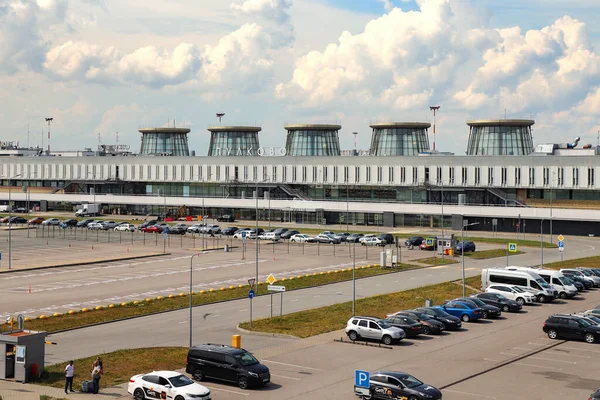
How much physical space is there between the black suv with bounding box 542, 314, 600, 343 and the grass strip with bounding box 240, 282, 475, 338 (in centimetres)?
1158

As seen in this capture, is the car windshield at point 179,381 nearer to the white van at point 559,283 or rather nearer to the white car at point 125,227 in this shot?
the white van at point 559,283

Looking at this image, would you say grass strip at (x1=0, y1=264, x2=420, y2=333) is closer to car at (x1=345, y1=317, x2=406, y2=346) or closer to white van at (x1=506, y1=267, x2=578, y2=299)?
car at (x1=345, y1=317, x2=406, y2=346)

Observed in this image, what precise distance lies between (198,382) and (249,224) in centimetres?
11160

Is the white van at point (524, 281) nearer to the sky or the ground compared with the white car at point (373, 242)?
nearer to the ground

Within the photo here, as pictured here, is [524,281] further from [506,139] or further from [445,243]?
[506,139]

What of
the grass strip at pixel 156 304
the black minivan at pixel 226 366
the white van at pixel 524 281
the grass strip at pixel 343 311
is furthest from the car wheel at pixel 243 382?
the white van at pixel 524 281

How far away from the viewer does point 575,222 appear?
127 meters

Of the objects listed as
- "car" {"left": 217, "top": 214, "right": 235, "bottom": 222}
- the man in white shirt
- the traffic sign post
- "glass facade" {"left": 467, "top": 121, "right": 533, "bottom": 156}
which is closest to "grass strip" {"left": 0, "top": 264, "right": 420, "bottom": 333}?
the man in white shirt

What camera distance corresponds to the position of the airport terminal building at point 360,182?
133 m

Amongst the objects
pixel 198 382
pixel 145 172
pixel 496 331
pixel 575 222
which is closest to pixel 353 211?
pixel 575 222

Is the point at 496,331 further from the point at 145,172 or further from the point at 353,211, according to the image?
the point at 145,172

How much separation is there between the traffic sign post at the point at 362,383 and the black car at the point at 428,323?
604 inches

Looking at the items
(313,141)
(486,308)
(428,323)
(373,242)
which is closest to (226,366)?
(428,323)

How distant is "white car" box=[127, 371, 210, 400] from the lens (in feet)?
106
